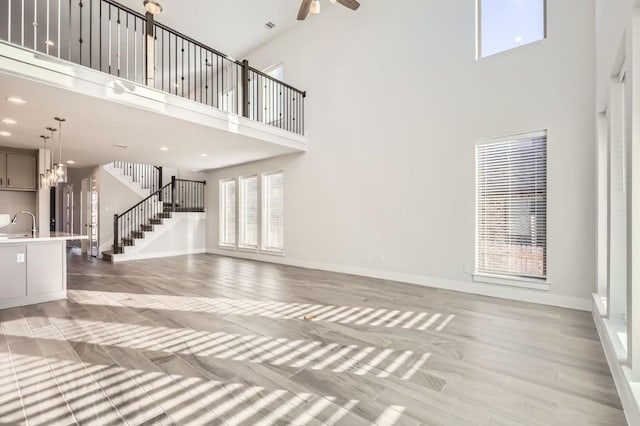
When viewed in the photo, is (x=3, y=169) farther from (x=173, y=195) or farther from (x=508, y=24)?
(x=508, y=24)

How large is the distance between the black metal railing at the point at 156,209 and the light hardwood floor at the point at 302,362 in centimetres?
478

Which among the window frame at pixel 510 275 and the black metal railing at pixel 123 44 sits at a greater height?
the black metal railing at pixel 123 44

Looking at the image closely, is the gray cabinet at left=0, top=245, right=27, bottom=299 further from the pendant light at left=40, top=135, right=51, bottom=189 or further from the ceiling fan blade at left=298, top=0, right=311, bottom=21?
the ceiling fan blade at left=298, top=0, right=311, bottom=21

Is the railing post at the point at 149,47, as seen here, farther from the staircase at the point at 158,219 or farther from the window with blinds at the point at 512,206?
the staircase at the point at 158,219

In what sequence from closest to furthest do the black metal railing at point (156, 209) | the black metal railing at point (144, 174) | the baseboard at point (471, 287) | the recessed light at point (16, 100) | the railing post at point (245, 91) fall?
1. the recessed light at point (16, 100)
2. the baseboard at point (471, 287)
3. the railing post at point (245, 91)
4. the black metal railing at point (156, 209)
5. the black metal railing at point (144, 174)

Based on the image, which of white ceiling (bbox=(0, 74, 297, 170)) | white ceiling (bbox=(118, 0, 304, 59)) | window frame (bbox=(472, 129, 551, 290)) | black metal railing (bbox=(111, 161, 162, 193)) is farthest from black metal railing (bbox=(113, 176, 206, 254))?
window frame (bbox=(472, 129, 551, 290))

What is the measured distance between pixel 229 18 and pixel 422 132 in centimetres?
525

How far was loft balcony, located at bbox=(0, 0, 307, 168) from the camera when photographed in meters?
3.36

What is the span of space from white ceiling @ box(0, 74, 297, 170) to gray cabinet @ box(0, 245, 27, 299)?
195 cm

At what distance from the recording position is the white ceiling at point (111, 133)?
12.4ft

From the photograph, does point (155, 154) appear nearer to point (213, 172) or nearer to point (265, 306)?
point (213, 172)

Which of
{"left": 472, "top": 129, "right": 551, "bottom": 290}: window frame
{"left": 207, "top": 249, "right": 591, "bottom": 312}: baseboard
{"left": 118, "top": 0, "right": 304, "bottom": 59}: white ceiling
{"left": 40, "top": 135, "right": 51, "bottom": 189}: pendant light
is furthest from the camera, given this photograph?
{"left": 118, "top": 0, "right": 304, "bottom": 59}: white ceiling

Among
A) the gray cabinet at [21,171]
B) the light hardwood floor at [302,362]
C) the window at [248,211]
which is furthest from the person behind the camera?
the window at [248,211]

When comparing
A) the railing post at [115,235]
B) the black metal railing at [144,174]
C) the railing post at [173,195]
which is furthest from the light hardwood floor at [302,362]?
the black metal railing at [144,174]
